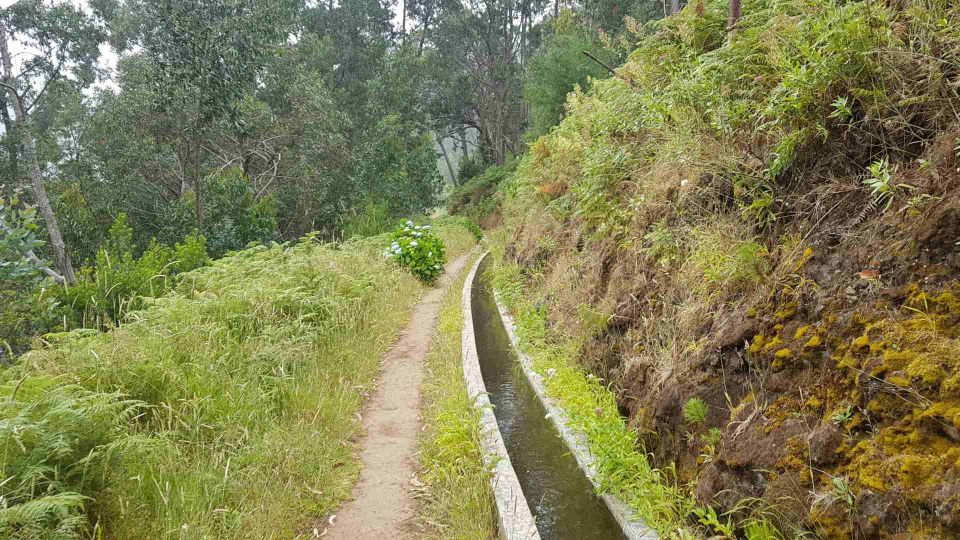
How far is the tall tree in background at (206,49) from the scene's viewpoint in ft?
42.6

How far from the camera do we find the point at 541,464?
4.51 m

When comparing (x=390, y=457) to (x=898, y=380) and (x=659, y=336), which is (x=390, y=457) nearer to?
(x=659, y=336)


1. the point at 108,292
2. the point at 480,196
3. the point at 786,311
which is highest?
the point at 108,292

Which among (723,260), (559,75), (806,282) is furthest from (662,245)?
(559,75)

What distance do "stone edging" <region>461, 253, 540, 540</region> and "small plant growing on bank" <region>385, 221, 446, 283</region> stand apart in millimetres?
6493

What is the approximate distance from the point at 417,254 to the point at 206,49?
Result: 7.44 m

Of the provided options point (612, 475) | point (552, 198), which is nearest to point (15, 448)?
point (612, 475)

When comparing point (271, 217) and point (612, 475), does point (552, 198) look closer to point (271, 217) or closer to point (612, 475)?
point (612, 475)

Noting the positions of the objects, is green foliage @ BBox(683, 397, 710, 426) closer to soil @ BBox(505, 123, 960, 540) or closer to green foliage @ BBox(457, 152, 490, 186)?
soil @ BBox(505, 123, 960, 540)

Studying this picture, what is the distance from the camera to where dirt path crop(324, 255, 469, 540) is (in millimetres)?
3766

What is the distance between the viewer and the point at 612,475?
12.4 feet

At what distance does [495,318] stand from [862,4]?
22.8 ft

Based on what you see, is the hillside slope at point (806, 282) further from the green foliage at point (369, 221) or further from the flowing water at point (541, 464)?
the green foliage at point (369, 221)

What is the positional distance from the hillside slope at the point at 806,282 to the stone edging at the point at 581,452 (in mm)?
414
